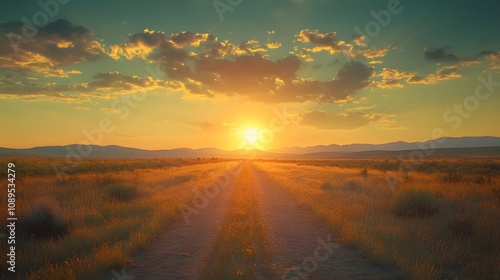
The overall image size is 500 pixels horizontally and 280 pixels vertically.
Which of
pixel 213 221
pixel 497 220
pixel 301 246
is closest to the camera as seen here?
pixel 301 246

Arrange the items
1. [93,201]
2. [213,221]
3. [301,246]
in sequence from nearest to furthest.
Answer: [301,246], [213,221], [93,201]

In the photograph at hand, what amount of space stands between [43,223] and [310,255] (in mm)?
8281

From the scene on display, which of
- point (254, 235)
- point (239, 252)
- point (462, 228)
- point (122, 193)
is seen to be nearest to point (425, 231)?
point (462, 228)

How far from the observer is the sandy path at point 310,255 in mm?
6094

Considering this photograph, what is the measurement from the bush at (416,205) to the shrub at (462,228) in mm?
2215

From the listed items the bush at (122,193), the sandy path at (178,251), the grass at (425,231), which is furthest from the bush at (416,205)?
the bush at (122,193)

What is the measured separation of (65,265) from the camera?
20.3 feet

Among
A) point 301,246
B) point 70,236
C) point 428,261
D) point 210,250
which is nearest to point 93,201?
point 70,236

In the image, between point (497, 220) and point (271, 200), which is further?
point (271, 200)

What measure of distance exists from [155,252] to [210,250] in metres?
1.52

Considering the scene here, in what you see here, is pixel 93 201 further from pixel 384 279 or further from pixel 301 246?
pixel 384 279

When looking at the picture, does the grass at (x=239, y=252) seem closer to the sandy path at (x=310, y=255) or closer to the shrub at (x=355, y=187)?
the sandy path at (x=310, y=255)

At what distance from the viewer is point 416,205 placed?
1108 centimetres

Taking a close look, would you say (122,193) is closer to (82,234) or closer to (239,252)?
(82,234)
